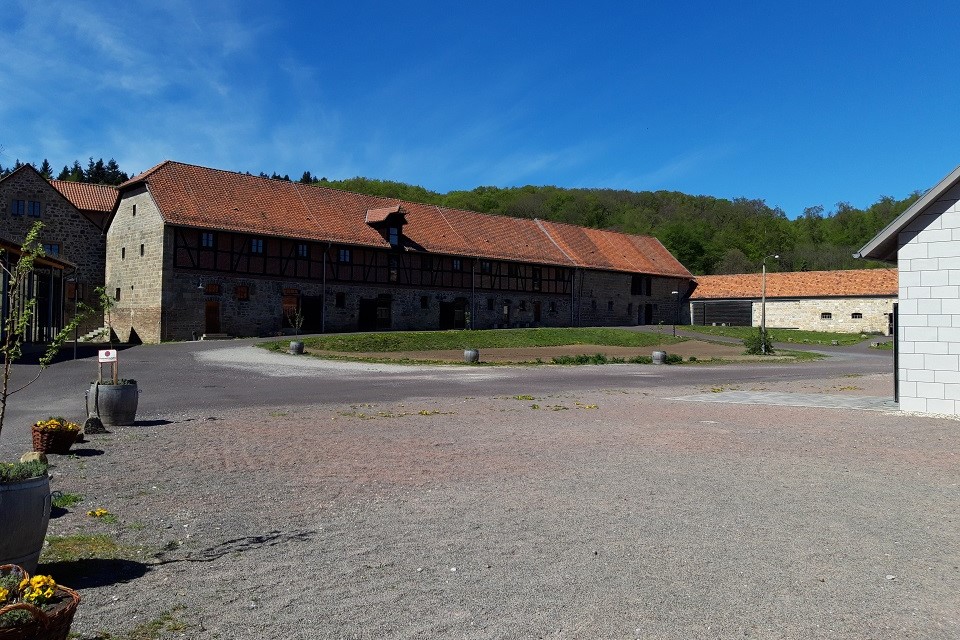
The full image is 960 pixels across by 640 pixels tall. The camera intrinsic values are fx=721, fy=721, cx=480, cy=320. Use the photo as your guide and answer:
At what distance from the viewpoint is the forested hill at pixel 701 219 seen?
88.9 metres

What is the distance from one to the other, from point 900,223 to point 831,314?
48.0 meters

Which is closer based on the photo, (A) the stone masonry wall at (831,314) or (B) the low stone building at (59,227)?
(B) the low stone building at (59,227)

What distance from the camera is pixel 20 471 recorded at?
14.6ft

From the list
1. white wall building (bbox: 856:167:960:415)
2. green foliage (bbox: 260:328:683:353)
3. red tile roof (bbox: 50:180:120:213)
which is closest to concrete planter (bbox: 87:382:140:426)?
white wall building (bbox: 856:167:960:415)

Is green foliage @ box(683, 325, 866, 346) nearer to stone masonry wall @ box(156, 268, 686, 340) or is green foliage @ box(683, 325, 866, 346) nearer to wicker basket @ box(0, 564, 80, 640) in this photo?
stone masonry wall @ box(156, 268, 686, 340)

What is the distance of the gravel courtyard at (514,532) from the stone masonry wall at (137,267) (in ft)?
92.8

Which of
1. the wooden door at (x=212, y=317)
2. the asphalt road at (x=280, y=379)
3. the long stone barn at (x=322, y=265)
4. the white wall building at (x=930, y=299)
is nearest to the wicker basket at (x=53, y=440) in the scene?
the asphalt road at (x=280, y=379)

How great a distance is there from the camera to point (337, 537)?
5754mm

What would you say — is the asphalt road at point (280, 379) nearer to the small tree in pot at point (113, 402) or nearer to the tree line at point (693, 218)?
the small tree in pot at point (113, 402)

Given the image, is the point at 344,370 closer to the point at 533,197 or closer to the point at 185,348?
the point at 185,348

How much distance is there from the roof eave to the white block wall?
0.13 m

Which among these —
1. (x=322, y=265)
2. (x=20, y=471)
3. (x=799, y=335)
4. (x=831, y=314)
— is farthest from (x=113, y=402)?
(x=831, y=314)

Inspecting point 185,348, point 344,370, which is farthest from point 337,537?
point 185,348

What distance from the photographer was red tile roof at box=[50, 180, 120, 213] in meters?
49.7
